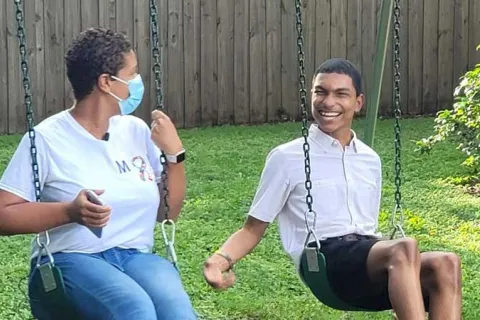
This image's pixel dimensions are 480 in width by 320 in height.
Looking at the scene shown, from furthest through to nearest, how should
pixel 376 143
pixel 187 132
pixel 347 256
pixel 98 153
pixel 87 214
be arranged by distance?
pixel 187 132, pixel 376 143, pixel 347 256, pixel 98 153, pixel 87 214

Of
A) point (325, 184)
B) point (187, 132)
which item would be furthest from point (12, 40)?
point (325, 184)

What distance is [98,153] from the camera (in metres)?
3.58

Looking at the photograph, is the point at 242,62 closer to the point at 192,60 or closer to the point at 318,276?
the point at 192,60

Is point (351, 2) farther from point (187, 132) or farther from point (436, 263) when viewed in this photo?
point (436, 263)

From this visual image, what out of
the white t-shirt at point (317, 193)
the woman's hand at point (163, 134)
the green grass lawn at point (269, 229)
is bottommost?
the green grass lawn at point (269, 229)

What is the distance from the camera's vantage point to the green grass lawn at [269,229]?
515 centimetres

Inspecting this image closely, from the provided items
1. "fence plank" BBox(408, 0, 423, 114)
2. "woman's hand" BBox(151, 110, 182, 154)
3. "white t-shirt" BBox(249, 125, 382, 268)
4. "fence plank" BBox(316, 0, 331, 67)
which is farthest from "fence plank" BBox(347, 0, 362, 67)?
"woman's hand" BBox(151, 110, 182, 154)

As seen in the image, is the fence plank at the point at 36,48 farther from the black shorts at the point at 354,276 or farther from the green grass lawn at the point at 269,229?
the black shorts at the point at 354,276

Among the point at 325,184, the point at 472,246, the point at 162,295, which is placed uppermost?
the point at 325,184

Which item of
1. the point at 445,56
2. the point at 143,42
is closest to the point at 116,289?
the point at 143,42

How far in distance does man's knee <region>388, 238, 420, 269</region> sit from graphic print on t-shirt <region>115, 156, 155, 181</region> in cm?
91

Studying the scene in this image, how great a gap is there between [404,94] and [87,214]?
8708 millimetres

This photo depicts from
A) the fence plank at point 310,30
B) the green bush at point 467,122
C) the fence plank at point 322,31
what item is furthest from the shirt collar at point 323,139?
the fence plank at point 322,31

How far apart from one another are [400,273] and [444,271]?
21 cm
